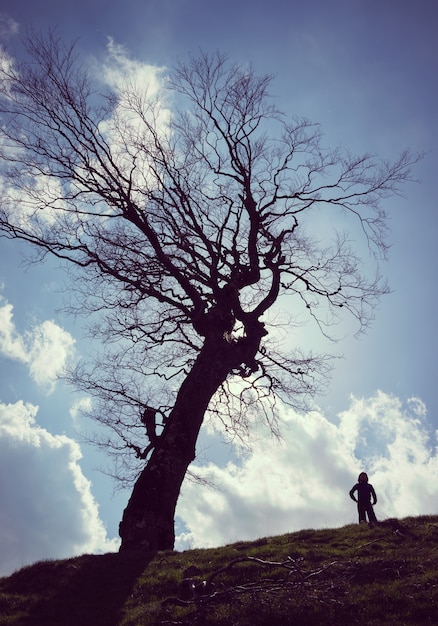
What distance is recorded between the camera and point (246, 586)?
6.56 m

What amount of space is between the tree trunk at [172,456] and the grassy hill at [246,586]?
2.48ft

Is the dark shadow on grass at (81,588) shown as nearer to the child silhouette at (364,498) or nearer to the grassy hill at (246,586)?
the grassy hill at (246,586)

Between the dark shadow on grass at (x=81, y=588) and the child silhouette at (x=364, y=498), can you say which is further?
the child silhouette at (x=364, y=498)

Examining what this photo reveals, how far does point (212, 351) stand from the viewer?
11.4m

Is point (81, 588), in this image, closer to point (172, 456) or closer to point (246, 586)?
point (246, 586)

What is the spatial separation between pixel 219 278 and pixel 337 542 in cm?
664

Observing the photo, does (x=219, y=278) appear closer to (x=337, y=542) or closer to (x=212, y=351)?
(x=212, y=351)

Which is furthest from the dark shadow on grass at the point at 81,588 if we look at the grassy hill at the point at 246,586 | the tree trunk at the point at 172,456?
the tree trunk at the point at 172,456

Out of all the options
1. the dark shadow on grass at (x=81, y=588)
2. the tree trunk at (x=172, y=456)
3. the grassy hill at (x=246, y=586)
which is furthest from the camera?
the tree trunk at (x=172, y=456)

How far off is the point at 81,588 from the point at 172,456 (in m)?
→ 3.11

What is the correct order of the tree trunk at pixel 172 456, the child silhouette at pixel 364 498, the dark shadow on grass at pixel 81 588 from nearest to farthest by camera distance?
the dark shadow on grass at pixel 81 588, the tree trunk at pixel 172 456, the child silhouette at pixel 364 498

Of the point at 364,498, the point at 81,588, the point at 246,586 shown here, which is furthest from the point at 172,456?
the point at 364,498

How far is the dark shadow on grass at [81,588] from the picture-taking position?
633cm

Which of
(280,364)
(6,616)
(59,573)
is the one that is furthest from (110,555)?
(280,364)
